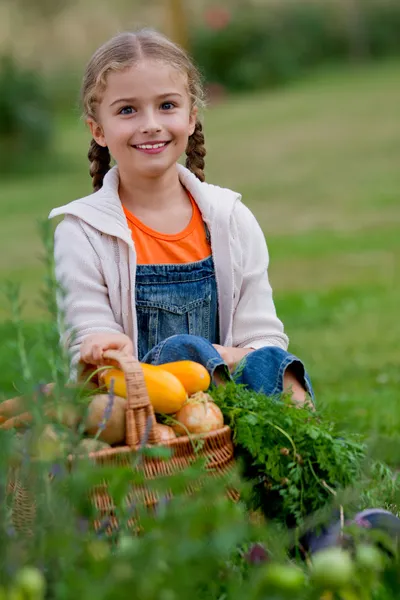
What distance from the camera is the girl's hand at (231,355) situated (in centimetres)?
316

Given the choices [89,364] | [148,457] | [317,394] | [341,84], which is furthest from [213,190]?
[341,84]

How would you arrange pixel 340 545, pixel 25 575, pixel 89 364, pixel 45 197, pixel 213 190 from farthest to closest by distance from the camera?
pixel 45 197
pixel 213 190
pixel 89 364
pixel 340 545
pixel 25 575

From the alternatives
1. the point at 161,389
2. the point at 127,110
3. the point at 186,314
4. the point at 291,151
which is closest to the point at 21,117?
the point at 291,151

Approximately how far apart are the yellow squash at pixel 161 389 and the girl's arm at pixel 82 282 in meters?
0.51

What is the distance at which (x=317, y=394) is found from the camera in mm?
5000

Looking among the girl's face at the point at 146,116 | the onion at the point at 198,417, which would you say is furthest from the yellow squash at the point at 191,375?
the girl's face at the point at 146,116

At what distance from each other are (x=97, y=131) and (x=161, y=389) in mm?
1148

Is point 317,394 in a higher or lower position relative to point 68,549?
lower

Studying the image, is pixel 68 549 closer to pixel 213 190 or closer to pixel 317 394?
pixel 213 190

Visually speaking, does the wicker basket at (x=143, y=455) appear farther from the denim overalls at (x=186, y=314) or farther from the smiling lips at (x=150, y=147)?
the smiling lips at (x=150, y=147)

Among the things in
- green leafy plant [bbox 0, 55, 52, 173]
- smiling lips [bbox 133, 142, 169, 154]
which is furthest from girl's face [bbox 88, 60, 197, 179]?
green leafy plant [bbox 0, 55, 52, 173]

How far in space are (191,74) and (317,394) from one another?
199 centimetres

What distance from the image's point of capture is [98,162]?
365 centimetres

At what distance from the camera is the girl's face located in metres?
3.24
